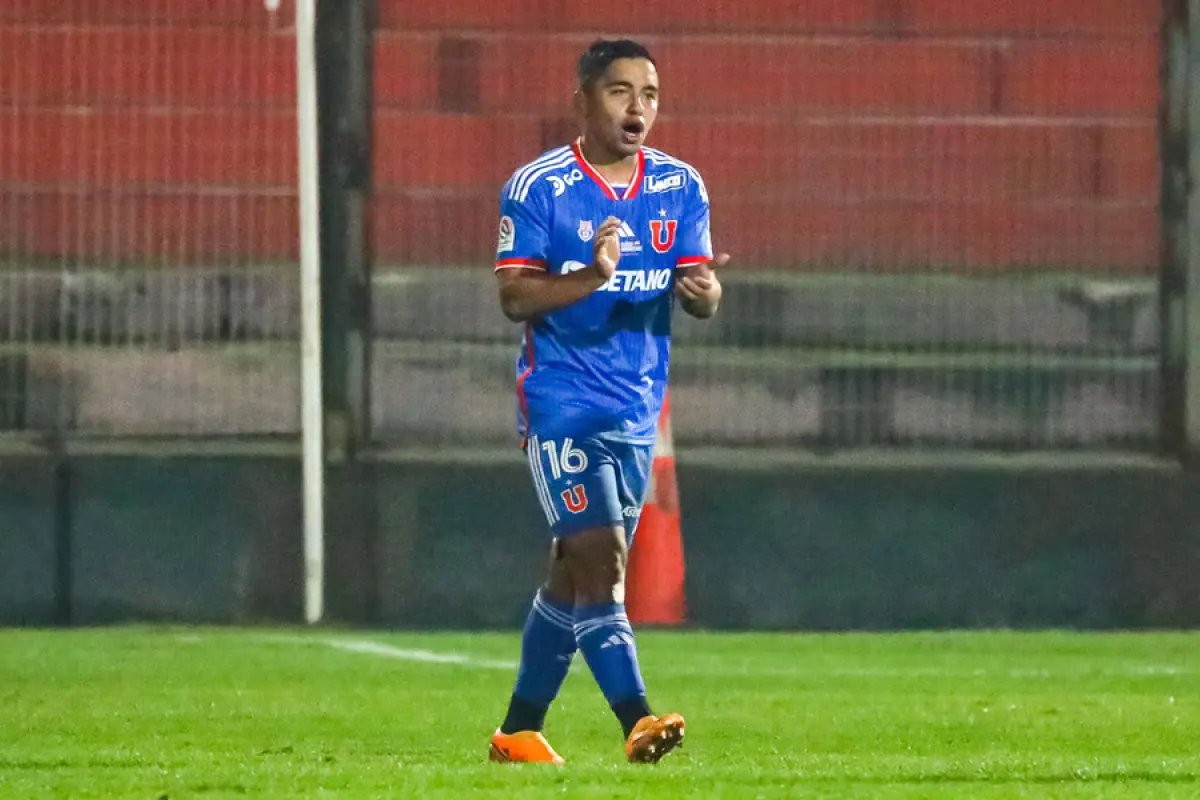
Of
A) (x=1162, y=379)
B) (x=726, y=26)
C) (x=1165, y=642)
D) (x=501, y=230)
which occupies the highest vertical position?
(x=726, y=26)

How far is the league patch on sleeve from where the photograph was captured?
260 inches

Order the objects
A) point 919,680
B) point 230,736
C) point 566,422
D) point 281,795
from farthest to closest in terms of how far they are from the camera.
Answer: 1. point 919,680
2. point 230,736
3. point 566,422
4. point 281,795

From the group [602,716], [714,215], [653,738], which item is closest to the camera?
[653,738]

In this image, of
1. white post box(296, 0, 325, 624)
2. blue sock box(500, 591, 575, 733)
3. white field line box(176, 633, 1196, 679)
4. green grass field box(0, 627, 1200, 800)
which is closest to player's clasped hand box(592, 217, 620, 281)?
blue sock box(500, 591, 575, 733)

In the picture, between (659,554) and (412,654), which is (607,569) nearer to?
(412,654)

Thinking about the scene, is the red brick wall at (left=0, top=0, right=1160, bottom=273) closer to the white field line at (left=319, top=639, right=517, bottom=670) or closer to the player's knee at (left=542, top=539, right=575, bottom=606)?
the white field line at (left=319, top=639, right=517, bottom=670)

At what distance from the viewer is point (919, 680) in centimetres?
999

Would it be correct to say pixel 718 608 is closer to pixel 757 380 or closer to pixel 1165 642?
pixel 757 380

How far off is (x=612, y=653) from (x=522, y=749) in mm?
396

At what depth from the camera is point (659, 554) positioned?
12359 mm

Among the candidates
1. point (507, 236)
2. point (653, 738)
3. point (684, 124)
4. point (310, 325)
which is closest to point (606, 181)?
point (507, 236)

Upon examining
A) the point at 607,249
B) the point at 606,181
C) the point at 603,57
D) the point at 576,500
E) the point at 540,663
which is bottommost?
the point at 540,663

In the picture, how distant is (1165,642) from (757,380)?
239cm

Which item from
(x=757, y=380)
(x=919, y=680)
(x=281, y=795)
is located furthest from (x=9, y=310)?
(x=281, y=795)
